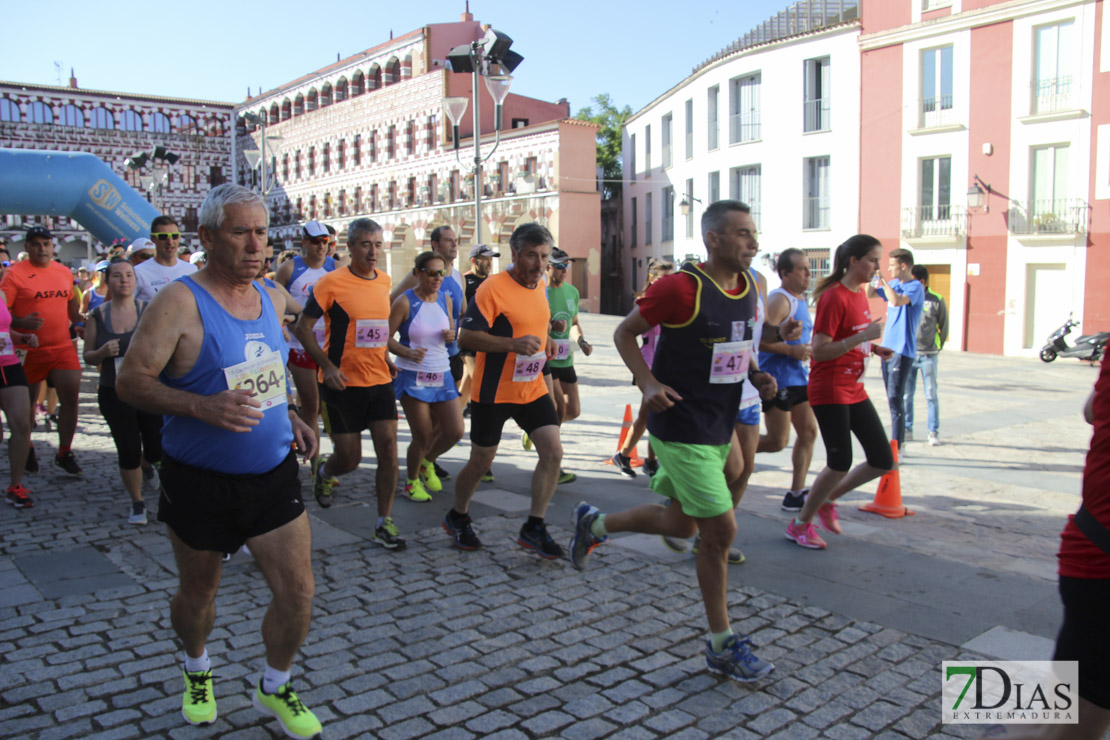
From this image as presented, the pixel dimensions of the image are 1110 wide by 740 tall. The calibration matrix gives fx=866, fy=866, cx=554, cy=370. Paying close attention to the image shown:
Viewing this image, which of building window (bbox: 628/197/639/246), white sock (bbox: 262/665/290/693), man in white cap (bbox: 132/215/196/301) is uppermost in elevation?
building window (bbox: 628/197/639/246)

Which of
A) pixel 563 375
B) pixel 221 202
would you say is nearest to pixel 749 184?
pixel 563 375

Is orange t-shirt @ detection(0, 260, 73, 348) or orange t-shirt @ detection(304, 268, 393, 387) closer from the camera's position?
orange t-shirt @ detection(304, 268, 393, 387)

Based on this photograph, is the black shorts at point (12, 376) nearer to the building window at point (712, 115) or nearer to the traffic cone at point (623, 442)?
the traffic cone at point (623, 442)

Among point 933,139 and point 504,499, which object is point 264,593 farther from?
point 933,139

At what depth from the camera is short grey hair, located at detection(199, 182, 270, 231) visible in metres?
3.04

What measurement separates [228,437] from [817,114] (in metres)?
30.0

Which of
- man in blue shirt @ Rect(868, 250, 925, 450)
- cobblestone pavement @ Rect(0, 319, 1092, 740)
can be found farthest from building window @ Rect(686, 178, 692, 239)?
cobblestone pavement @ Rect(0, 319, 1092, 740)

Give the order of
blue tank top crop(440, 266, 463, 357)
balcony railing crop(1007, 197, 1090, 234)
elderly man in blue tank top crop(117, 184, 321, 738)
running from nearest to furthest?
1. elderly man in blue tank top crop(117, 184, 321, 738)
2. blue tank top crop(440, 266, 463, 357)
3. balcony railing crop(1007, 197, 1090, 234)

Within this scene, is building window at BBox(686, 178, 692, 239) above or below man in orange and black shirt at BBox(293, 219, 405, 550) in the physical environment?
above

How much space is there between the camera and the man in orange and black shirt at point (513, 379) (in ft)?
17.4

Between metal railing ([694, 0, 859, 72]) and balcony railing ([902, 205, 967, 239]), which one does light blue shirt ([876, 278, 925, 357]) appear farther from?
metal railing ([694, 0, 859, 72])

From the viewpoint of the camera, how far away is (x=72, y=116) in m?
57.1

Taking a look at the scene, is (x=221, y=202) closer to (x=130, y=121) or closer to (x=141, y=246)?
(x=141, y=246)

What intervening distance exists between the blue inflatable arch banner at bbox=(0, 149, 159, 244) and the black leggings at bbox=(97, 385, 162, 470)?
12.9 meters
